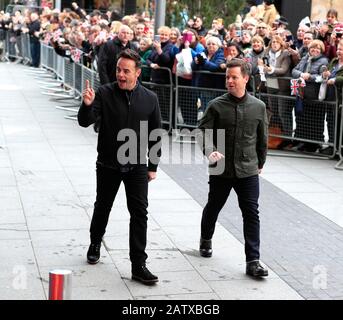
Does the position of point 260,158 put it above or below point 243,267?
above

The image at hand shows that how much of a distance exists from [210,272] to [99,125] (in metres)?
1.58

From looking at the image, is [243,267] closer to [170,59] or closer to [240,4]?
[170,59]

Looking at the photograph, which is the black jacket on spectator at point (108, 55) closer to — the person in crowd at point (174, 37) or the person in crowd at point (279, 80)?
the person in crowd at point (174, 37)

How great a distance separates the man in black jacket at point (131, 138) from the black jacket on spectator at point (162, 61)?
24.2 feet

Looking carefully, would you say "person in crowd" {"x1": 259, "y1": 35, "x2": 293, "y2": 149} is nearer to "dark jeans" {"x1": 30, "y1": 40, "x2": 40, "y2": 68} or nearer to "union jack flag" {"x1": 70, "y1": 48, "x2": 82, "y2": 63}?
"union jack flag" {"x1": 70, "y1": 48, "x2": 82, "y2": 63}

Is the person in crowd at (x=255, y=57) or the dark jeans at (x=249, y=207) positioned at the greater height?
the person in crowd at (x=255, y=57)

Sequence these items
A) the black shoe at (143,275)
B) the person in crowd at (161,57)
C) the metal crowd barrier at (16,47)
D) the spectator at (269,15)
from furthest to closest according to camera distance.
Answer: the metal crowd barrier at (16,47) < the spectator at (269,15) < the person in crowd at (161,57) < the black shoe at (143,275)

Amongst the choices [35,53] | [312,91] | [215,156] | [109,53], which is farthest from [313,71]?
[35,53]

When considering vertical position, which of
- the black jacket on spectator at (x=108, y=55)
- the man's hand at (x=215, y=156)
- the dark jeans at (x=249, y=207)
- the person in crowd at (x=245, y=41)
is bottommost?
the dark jeans at (x=249, y=207)

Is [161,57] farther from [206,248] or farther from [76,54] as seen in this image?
[206,248]

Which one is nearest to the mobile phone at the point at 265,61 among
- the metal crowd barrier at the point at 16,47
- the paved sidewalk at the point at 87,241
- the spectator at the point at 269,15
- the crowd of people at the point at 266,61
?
the crowd of people at the point at 266,61

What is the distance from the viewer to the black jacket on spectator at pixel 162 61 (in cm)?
1428

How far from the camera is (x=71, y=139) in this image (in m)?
13.9

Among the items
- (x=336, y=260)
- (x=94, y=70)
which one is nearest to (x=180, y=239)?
(x=336, y=260)
